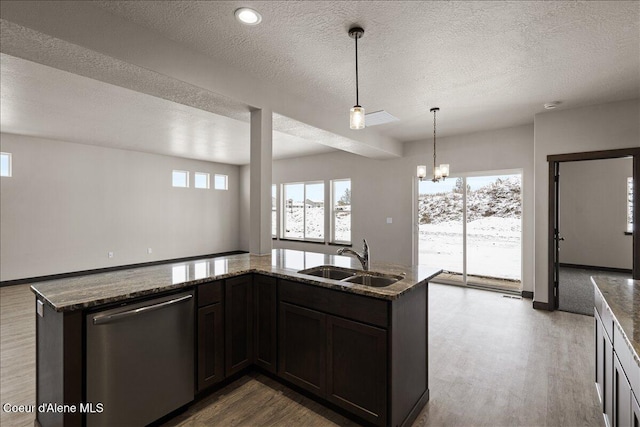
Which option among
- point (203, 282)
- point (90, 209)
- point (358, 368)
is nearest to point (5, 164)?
point (90, 209)

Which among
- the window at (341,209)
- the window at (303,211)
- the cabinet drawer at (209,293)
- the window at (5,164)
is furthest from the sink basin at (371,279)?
the window at (5,164)

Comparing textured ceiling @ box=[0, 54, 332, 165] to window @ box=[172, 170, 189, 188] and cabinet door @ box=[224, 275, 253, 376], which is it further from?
cabinet door @ box=[224, 275, 253, 376]

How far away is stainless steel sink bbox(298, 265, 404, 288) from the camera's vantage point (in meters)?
2.36

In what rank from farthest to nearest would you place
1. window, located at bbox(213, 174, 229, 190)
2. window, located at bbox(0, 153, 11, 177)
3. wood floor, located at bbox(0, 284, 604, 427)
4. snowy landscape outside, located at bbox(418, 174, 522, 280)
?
1. window, located at bbox(213, 174, 229, 190)
2. window, located at bbox(0, 153, 11, 177)
3. snowy landscape outside, located at bbox(418, 174, 522, 280)
4. wood floor, located at bbox(0, 284, 604, 427)

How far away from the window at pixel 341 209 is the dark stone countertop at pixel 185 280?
431 cm

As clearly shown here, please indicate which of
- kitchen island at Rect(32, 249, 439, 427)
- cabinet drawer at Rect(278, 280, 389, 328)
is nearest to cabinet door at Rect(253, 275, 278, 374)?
kitchen island at Rect(32, 249, 439, 427)

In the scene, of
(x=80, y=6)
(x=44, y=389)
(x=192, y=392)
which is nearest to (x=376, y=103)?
(x=80, y=6)

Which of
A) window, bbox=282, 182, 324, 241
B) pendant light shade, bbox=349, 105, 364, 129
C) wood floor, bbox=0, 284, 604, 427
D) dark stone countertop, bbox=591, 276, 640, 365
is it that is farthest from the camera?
window, bbox=282, 182, 324, 241

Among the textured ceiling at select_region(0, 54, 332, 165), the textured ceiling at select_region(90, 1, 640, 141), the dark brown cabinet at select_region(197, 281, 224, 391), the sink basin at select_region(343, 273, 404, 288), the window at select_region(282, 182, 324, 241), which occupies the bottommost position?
the dark brown cabinet at select_region(197, 281, 224, 391)

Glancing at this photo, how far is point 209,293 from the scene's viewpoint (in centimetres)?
223

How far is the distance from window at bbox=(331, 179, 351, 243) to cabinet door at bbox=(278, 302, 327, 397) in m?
4.99

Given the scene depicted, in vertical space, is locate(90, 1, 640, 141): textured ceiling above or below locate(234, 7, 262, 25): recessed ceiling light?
above

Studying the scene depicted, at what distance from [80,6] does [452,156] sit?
549 cm

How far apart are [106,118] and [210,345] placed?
13.5 feet
